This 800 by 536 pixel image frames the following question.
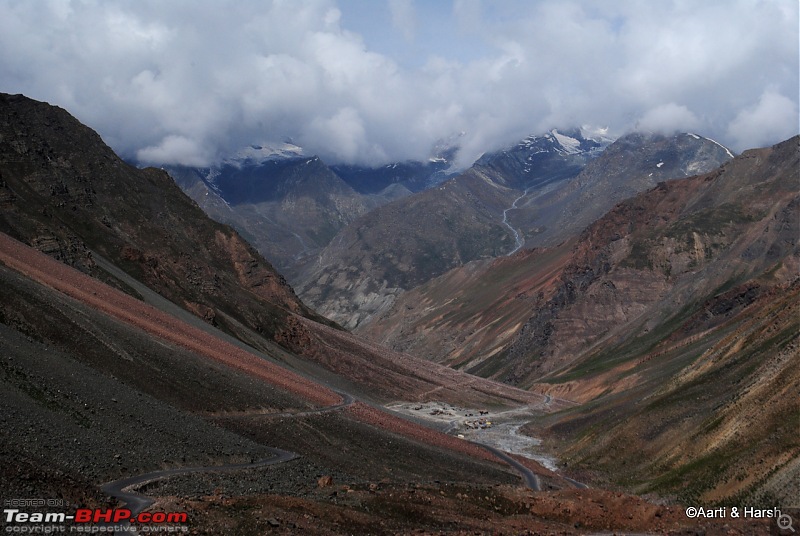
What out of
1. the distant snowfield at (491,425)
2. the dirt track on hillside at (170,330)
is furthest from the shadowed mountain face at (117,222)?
the distant snowfield at (491,425)

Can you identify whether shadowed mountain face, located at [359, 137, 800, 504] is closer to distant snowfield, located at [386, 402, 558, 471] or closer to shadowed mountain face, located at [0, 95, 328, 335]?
distant snowfield, located at [386, 402, 558, 471]

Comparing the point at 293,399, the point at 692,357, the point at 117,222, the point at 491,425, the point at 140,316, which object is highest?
the point at 117,222

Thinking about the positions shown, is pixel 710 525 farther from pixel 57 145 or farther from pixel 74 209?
pixel 57 145

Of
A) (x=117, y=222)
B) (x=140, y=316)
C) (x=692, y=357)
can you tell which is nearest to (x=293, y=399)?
(x=140, y=316)

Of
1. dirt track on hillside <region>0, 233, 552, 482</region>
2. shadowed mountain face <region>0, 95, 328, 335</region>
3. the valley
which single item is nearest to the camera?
the valley

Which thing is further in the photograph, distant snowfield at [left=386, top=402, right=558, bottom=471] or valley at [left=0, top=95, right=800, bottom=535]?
distant snowfield at [left=386, top=402, right=558, bottom=471]

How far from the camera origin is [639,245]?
7500 inches

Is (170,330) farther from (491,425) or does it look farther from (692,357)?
(692,357)

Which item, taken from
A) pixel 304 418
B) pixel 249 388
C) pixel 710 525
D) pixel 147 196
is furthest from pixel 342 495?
pixel 147 196

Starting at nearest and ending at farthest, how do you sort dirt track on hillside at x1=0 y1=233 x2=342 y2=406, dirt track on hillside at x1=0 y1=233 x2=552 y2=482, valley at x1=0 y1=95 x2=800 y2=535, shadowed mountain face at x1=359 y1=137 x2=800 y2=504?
valley at x1=0 y1=95 x2=800 y2=535, shadowed mountain face at x1=359 y1=137 x2=800 y2=504, dirt track on hillside at x1=0 y1=233 x2=342 y2=406, dirt track on hillside at x1=0 y1=233 x2=552 y2=482

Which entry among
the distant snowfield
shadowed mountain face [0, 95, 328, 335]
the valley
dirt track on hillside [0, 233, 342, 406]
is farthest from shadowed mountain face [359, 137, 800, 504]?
shadowed mountain face [0, 95, 328, 335]

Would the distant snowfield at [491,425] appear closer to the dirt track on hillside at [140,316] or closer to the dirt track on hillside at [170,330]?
the dirt track on hillside at [170,330]

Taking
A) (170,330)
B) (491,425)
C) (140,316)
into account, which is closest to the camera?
(140,316)

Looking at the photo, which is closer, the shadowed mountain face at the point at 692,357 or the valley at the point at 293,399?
the valley at the point at 293,399
